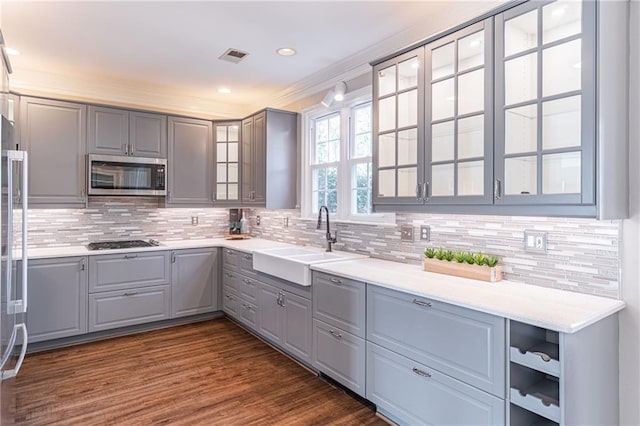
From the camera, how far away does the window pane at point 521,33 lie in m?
1.85

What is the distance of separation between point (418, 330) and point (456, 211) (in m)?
0.71

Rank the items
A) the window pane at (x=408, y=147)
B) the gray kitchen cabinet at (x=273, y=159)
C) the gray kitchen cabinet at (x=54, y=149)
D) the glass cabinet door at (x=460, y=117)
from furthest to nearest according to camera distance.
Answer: the gray kitchen cabinet at (x=273, y=159), the gray kitchen cabinet at (x=54, y=149), the window pane at (x=408, y=147), the glass cabinet door at (x=460, y=117)

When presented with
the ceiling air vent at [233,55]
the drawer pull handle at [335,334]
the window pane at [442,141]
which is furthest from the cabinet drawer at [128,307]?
the window pane at [442,141]

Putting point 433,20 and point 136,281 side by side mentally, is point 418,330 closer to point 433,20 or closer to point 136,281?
point 433,20

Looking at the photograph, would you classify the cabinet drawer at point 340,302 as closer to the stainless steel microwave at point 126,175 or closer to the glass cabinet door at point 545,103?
the glass cabinet door at point 545,103

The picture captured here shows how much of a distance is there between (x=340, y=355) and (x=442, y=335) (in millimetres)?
863

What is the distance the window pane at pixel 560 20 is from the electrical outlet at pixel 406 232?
1454mm

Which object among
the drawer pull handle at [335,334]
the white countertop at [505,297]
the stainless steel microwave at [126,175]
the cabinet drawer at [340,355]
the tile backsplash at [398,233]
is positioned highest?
the stainless steel microwave at [126,175]

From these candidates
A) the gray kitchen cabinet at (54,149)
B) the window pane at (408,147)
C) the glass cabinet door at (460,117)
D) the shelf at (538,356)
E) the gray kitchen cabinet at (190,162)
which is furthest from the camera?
the gray kitchen cabinet at (190,162)

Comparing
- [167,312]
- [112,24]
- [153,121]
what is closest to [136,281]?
[167,312]

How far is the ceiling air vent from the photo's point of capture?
324 cm

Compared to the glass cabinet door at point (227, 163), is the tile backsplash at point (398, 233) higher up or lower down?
lower down

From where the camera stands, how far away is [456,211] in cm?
219

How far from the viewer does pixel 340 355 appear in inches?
100
